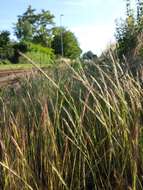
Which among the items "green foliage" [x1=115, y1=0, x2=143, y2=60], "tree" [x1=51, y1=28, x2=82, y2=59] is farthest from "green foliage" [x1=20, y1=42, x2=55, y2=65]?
"tree" [x1=51, y1=28, x2=82, y2=59]

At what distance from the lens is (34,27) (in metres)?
75.4

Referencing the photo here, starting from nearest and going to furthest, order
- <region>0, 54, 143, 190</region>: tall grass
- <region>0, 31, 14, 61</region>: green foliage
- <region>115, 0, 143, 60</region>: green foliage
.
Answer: <region>0, 54, 143, 190</region>: tall grass
<region>115, 0, 143, 60</region>: green foliage
<region>0, 31, 14, 61</region>: green foliage

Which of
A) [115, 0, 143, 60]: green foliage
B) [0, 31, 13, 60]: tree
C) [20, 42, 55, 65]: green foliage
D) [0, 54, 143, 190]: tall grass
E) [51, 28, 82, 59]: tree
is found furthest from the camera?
[51, 28, 82, 59]: tree

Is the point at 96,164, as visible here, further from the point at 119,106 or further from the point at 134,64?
the point at 134,64

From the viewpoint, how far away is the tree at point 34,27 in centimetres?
7130

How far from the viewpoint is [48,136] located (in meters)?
2.85

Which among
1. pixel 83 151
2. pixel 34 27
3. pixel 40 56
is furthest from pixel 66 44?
pixel 83 151

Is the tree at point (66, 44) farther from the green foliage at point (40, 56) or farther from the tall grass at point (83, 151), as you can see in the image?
the tall grass at point (83, 151)

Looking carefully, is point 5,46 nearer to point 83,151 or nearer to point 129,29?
point 129,29

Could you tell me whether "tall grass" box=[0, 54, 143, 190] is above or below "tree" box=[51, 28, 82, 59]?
above

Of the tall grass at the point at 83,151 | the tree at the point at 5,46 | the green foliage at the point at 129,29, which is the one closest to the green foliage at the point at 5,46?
the tree at the point at 5,46

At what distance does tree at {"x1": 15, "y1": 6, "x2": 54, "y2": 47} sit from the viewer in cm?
7130

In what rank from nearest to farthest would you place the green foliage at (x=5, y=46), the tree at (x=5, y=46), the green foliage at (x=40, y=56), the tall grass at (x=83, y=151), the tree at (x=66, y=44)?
the tall grass at (x=83, y=151) → the green foliage at (x=40, y=56) → the green foliage at (x=5, y=46) → the tree at (x=5, y=46) → the tree at (x=66, y=44)

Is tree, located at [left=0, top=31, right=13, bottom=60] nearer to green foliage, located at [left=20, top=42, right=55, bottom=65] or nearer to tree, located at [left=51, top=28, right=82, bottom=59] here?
green foliage, located at [left=20, top=42, right=55, bottom=65]
